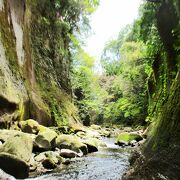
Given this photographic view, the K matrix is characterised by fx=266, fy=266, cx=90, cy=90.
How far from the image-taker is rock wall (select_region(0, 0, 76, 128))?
9.57 m

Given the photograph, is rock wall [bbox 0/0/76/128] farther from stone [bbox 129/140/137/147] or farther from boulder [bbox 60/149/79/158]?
stone [bbox 129/140/137/147]

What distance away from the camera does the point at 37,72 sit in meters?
13.7

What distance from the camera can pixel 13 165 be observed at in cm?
501

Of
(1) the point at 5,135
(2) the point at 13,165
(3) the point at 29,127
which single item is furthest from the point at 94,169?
(3) the point at 29,127

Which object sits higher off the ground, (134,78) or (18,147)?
(134,78)

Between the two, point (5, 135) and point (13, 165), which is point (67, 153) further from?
point (13, 165)

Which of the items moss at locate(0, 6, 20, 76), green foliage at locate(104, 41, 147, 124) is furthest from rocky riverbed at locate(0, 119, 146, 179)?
green foliage at locate(104, 41, 147, 124)

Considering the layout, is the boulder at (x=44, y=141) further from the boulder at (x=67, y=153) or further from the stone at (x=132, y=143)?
the stone at (x=132, y=143)

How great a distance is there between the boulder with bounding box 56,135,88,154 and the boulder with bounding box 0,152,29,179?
2.96 meters

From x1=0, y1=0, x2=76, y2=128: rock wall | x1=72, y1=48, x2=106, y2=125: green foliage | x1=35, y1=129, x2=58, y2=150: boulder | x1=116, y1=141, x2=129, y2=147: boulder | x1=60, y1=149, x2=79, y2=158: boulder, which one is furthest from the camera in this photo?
x1=72, y1=48, x2=106, y2=125: green foliage

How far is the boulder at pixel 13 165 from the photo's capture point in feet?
16.3

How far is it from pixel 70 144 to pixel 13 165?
10.6 feet

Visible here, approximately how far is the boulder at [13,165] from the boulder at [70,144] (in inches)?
116

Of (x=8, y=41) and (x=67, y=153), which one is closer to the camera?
(x=67, y=153)
